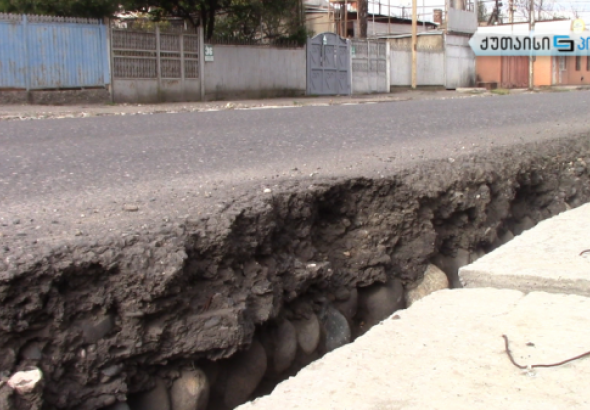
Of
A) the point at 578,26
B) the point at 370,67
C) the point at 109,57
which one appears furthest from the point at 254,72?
the point at 578,26

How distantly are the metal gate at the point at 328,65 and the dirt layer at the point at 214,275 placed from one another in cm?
1690

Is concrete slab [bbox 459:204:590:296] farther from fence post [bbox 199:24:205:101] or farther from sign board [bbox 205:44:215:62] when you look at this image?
sign board [bbox 205:44:215:62]

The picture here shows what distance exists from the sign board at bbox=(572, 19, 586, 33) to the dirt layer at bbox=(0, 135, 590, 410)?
34871 mm

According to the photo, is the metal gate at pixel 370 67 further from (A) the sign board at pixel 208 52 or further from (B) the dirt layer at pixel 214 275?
(B) the dirt layer at pixel 214 275

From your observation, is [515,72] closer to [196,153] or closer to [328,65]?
[328,65]

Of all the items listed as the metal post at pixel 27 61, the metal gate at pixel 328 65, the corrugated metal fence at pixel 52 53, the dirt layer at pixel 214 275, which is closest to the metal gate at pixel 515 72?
the metal gate at pixel 328 65

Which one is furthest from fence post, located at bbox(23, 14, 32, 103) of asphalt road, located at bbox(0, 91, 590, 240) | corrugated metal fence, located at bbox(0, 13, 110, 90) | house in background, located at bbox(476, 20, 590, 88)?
house in background, located at bbox(476, 20, 590, 88)

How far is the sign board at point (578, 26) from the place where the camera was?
112ft

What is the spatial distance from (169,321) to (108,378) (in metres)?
0.25

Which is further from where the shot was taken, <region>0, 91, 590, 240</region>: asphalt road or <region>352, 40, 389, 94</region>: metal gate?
<region>352, 40, 389, 94</region>: metal gate

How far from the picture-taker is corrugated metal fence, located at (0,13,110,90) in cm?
1266

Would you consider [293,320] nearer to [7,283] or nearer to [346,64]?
[7,283]

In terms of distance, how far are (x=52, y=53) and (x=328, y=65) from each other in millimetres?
9363

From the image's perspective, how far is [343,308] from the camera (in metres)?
2.72
